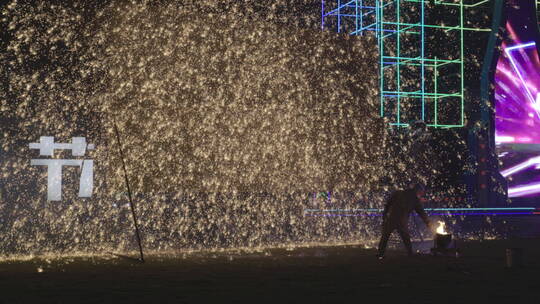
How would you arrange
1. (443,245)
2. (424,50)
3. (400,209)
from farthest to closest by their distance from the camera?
(424,50)
(400,209)
(443,245)

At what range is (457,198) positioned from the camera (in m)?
22.0

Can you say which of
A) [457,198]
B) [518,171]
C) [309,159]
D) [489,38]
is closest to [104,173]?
[309,159]

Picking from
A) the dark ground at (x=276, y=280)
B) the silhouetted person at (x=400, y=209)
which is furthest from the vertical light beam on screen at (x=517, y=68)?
the silhouetted person at (x=400, y=209)

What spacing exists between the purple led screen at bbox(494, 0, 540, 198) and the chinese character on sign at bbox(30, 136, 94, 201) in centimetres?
1544

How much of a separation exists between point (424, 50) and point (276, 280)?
1625 cm

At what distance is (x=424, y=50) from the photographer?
23391mm

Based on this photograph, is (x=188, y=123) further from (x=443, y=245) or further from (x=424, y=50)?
(x=424, y=50)

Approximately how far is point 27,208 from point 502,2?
16.6 meters

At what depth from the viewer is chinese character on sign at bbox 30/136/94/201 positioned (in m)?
14.6

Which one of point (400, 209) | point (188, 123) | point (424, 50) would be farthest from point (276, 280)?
point (424, 50)

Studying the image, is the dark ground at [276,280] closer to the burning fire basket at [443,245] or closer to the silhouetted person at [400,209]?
the burning fire basket at [443,245]

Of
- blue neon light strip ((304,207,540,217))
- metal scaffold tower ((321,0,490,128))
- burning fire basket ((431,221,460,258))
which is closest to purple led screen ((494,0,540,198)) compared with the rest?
metal scaffold tower ((321,0,490,128))

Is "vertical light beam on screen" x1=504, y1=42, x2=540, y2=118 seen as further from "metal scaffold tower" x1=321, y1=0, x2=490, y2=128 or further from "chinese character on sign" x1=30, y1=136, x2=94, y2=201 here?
"chinese character on sign" x1=30, y1=136, x2=94, y2=201

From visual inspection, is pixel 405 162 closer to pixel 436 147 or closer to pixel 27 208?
pixel 436 147
